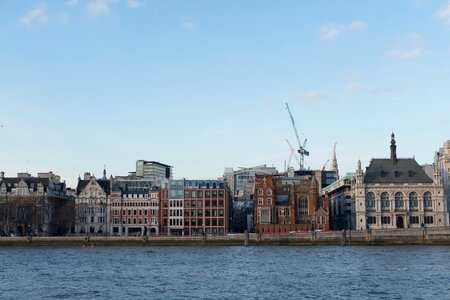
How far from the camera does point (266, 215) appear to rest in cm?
19062

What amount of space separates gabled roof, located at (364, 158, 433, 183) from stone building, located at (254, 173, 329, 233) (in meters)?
15.1

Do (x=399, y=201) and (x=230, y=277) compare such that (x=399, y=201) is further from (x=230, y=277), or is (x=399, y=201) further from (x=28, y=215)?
(x=230, y=277)

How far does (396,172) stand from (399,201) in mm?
7854

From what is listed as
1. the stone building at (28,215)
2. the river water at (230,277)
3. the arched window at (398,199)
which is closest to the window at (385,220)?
the arched window at (398,199)

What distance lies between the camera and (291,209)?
7490 inches

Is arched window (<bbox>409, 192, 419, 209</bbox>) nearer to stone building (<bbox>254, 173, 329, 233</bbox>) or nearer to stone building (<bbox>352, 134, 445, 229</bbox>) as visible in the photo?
stone building (<bbox>352, 134, 445, 229</bbox>)

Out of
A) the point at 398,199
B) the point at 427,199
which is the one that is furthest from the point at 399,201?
the point at 427,199

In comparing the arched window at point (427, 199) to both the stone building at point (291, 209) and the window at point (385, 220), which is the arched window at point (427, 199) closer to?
the window at point (385, 220)

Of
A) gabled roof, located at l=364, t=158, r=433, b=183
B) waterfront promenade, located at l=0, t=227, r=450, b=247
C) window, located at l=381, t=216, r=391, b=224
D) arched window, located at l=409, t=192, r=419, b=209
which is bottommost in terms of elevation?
waterfront promenade, located at l=0, t=227, r=450, b=247

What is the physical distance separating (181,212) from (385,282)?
130m

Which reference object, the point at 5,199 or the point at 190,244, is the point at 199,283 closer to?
the point at 190,244

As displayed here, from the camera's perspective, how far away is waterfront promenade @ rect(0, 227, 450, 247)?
153 meters

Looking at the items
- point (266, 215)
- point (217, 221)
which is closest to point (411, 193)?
point (266, 215)

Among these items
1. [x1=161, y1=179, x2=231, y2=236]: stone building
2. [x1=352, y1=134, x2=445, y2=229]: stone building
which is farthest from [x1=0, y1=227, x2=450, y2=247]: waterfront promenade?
[x1=161, y1=179, x2=231, y2=236]: stone building
